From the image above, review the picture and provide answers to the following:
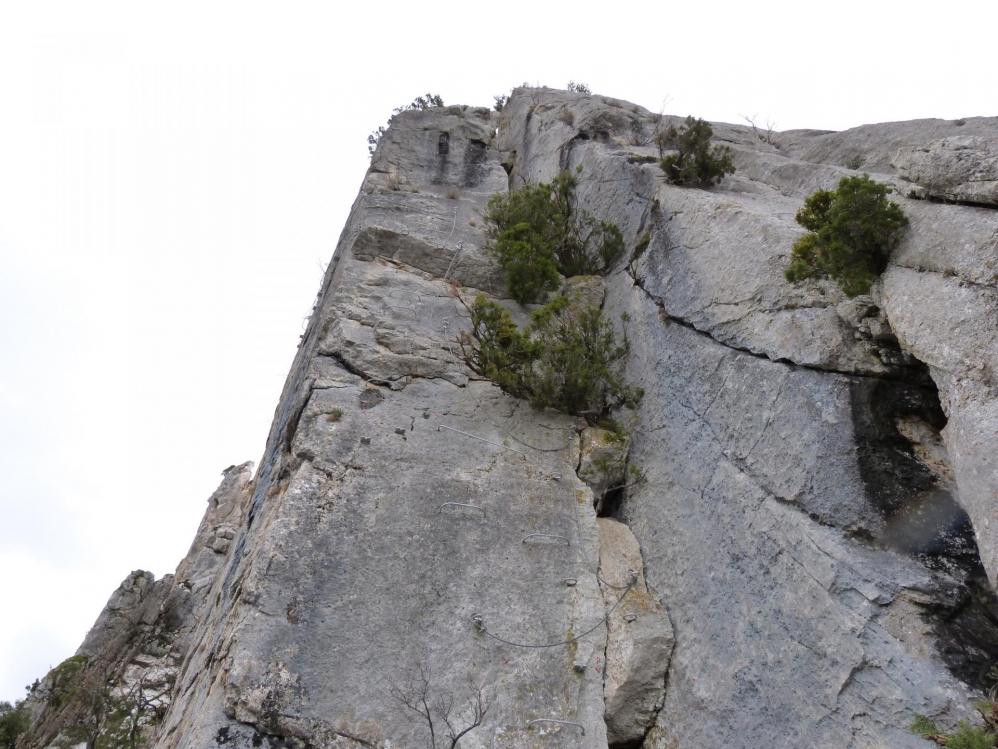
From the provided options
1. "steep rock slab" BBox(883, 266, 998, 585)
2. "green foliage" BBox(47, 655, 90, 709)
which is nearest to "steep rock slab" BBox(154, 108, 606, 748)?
"steep rock slab" BBox(883, 266, 998, 585)

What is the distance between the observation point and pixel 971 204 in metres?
5.79

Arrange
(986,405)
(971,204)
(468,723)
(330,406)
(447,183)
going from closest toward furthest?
(986,405) < (971,204) < (468,723) < (330,406) < (447,183)

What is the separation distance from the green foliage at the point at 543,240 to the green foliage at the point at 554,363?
1919 mm

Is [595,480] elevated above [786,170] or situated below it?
below

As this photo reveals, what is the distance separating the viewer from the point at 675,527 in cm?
786

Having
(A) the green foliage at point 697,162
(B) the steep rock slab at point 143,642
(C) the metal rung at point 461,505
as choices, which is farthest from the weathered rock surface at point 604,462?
(B) the steep rock slab at point 143,642

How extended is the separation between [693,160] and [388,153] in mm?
7695

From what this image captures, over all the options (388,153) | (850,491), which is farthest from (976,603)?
(388,153)

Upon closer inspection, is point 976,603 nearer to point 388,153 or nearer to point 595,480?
point 595,480

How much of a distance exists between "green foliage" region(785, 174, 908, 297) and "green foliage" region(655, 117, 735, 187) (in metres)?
4.33

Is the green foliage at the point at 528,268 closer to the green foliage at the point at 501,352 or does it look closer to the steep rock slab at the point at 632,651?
the green foliage at the point at 501,352

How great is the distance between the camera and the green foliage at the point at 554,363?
9.49 metres

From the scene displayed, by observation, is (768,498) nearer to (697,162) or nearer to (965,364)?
(965,364)

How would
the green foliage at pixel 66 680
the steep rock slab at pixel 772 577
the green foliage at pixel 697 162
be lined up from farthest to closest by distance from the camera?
the green foliage at pixel 697 162
the green foliage at pixel 66 680
the steep rock slab at pixel 772 577
